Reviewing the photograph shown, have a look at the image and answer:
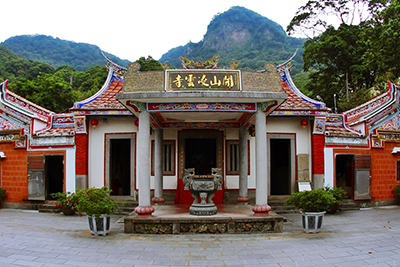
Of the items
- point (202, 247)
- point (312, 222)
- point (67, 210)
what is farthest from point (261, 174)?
point (67, 210)

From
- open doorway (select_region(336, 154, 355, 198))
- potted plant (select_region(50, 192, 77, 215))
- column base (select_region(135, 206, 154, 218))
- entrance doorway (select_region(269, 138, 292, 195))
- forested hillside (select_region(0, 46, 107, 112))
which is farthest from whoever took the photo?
forested hillside (select_region(0, 46, 107, 112))

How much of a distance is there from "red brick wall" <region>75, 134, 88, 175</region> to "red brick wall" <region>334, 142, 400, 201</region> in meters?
8.28

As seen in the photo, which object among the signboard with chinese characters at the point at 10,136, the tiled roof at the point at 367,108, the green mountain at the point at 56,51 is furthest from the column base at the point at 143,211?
the green mountain at the point at 56,51

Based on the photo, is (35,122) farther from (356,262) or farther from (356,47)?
(356,47)

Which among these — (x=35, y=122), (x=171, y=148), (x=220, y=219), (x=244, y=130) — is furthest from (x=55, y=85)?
(x=220, y=219)

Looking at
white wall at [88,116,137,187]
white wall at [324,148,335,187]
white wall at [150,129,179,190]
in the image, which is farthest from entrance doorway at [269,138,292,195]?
white wall at [88,116,137,187]

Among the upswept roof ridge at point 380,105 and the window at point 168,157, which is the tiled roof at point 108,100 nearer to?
the window at point 168,157

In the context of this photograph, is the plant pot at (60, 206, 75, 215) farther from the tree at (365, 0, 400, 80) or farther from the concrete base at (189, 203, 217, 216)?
the tree at (365, 0, 400, 80)

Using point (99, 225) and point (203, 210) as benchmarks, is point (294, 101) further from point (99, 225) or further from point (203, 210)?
point (99, 225)

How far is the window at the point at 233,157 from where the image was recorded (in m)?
11.6

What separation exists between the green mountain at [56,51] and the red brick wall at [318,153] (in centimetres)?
5312

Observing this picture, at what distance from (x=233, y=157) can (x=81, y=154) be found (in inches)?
194

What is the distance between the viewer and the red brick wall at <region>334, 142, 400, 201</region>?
455 inches

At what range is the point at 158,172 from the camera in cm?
1059
